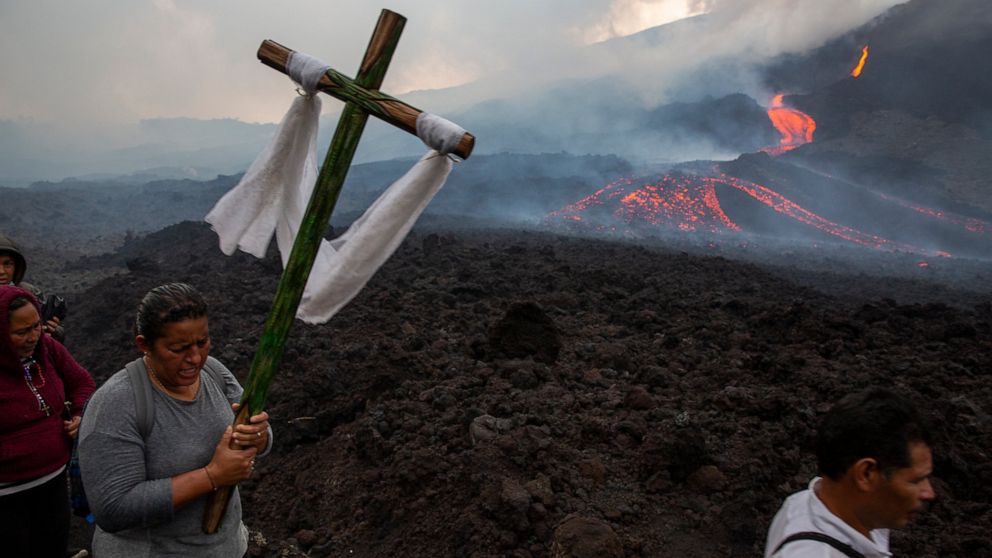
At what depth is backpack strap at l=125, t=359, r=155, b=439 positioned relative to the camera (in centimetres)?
170

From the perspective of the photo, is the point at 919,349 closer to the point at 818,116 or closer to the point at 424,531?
the point at 424,531

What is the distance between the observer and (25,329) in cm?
236

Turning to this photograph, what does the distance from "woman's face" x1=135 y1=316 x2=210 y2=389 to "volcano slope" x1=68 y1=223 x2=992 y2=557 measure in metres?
2.18

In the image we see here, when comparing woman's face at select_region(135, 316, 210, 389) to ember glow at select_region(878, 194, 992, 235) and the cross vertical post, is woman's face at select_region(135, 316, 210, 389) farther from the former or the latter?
ember glow at select_region(878, 194, 992, 235)

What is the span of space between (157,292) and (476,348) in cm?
458

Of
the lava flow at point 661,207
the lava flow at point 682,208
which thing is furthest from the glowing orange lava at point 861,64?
the lava flow at point 661,207

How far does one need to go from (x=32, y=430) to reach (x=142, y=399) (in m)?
1.21

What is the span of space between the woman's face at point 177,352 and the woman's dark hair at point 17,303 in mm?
1060

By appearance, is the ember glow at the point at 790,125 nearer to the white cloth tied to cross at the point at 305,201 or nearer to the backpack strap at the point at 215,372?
the white cloth tied to cross at the point at 305,201

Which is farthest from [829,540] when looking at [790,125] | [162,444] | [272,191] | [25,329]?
[790,125]

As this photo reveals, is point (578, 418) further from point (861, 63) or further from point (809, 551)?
point (861, 63)

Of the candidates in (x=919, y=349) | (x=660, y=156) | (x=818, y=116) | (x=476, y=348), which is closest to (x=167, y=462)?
(x=476, y=348)

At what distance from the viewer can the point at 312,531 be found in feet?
12.5

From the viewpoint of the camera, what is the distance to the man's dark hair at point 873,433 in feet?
5.44
